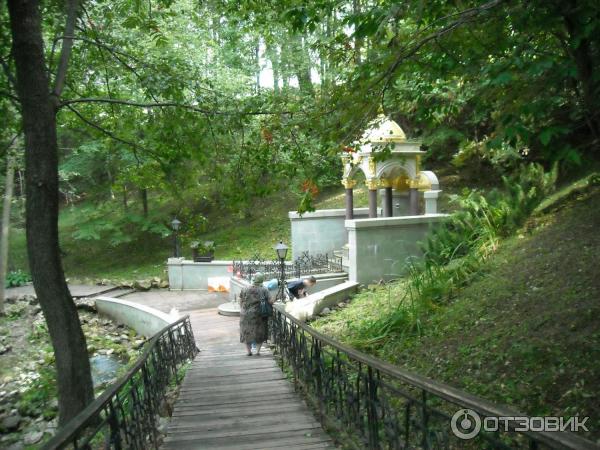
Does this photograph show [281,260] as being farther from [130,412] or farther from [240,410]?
[130,412]

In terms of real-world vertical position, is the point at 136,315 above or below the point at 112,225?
below

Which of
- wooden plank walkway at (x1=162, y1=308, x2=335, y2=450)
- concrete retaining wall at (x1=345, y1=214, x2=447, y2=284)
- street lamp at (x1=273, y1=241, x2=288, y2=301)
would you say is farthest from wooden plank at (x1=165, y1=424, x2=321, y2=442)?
concrete retaining wall at (x1=345, y1=214, x2=447, y2=284)

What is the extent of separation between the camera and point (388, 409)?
365 centimetres

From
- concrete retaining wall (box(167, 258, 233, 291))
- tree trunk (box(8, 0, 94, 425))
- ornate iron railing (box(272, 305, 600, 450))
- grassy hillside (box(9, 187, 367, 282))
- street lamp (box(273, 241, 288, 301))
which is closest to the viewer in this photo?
ornate iron railing (box(272, 305, 600, 450))

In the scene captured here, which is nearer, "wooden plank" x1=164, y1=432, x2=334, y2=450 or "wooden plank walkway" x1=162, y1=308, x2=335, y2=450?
"wooden plank" x1=164, y1=432, x2=334, y2=450

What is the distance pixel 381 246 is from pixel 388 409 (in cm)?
1014

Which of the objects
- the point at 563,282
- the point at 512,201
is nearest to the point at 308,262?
the point at 512,201

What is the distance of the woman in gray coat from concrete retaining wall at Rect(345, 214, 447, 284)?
4577 millimetres

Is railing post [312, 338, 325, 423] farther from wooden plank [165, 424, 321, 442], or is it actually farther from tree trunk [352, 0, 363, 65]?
tree trunk [352, 0, 363, 65]

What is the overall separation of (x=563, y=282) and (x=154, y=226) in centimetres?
2287

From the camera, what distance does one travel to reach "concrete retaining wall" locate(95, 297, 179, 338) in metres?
14.4

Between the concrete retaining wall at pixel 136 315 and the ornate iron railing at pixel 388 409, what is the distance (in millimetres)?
7740

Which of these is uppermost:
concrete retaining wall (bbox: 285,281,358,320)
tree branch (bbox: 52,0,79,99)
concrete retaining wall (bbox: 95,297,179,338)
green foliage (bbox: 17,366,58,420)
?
tree branch (bbox: 52,0,79,99)

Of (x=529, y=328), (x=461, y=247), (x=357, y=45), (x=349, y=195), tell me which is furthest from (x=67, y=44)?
(x=349, y=195)
